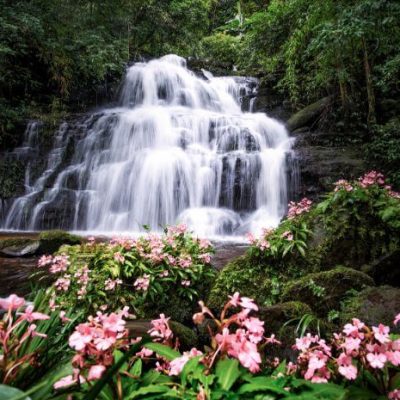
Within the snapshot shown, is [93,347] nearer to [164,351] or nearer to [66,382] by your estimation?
[66,382]

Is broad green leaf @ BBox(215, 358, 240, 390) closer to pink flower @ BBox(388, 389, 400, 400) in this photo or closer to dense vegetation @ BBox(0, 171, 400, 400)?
dense vegetation @ BBox(0, 171, 400, 400)

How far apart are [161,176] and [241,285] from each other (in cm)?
761

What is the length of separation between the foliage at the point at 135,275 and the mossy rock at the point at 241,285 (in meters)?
0.24

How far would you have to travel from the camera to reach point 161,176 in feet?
38.2

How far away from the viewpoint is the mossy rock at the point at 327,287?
12.4 feet

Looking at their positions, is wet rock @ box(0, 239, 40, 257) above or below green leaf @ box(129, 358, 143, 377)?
above

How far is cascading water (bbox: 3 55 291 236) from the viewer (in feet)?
35.8

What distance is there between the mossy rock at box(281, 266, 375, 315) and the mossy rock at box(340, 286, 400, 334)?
0.53 feet

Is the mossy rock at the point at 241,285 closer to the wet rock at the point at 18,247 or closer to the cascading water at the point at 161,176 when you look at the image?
the wet rock at the point at 18,247

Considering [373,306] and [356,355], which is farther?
[373,306]

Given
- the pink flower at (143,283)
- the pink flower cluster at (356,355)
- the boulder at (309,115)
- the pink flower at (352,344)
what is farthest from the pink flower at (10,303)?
the boulder at (309,115)

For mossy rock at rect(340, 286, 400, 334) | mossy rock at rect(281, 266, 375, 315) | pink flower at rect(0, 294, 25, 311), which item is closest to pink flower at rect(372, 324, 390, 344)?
pink flower at rect(0, 294, 25, 311)

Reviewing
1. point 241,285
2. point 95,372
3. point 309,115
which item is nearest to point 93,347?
point 95,372

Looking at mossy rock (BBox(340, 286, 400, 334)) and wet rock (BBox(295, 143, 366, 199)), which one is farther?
wet rock (BBox(295, 143, 366, 199))
